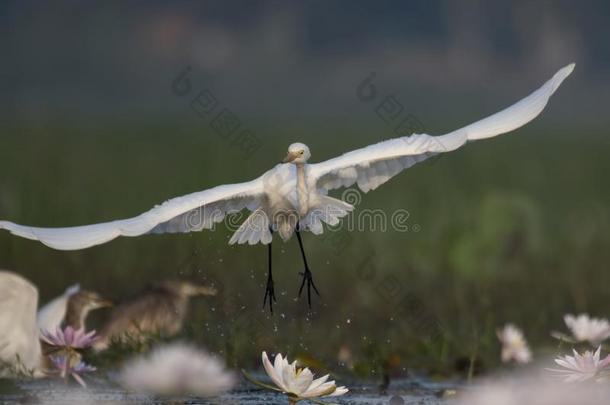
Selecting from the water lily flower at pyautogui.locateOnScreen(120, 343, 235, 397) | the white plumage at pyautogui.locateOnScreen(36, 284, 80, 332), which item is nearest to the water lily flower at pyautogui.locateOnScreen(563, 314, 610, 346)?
the water lily flower at pyautogui.locateOnScreen(120, 343, 235, 397)

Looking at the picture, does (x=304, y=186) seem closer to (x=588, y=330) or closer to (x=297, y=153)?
(x=297, y=153)

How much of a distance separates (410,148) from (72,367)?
96 centimetres

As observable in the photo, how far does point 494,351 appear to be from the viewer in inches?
143

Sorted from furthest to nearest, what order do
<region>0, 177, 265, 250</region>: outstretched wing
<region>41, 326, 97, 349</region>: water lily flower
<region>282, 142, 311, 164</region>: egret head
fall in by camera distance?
<region>282, 142, 311, 164</region>: egret head
<region>41, 326, 97, 349</region>: water lily flower
<region>0, 177, 265, 250</region>: outstretched wing

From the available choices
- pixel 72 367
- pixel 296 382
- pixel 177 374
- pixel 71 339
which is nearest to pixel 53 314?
pixel 72 367

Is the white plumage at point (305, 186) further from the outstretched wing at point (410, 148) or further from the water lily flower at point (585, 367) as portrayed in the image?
the water lily flower at point (585, 367)

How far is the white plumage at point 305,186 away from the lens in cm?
254

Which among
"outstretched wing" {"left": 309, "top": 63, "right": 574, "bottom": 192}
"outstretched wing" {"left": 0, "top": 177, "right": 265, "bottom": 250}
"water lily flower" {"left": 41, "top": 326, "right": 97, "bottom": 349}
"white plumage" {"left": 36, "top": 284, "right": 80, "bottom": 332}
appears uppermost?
"outstretched wing" {"left": 309, "top": 63, "right": 574, "bottom": 192}

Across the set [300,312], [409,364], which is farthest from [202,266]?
[409,364]

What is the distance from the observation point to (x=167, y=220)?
8.16 feet

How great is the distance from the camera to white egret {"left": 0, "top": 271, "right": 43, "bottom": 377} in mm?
2902

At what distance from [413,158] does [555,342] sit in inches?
60.3

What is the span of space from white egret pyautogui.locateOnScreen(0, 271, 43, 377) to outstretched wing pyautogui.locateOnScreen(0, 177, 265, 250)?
1.96 feet

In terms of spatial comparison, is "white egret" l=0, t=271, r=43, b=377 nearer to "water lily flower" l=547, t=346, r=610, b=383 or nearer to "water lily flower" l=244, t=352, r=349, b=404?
"water lily flower" l=244, t=352, r=349, b=404
